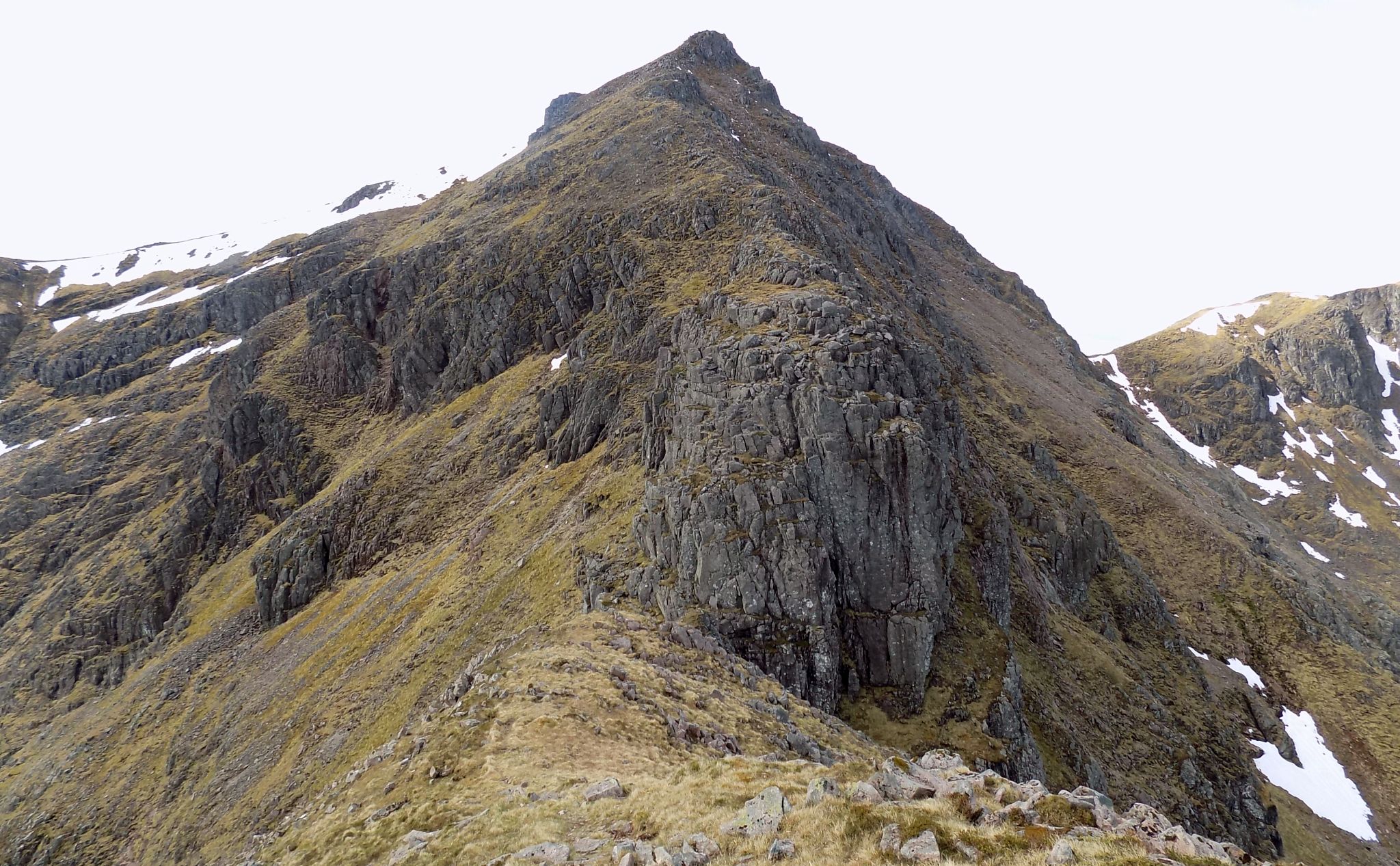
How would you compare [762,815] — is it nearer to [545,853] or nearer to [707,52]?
[545,853]

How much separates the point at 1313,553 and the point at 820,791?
163 meters

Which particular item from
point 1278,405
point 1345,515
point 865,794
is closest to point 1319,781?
point 865,794

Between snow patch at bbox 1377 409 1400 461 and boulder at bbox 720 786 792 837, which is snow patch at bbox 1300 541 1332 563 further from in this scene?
boulder at bbox 720 786 792 837

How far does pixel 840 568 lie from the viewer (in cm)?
3362

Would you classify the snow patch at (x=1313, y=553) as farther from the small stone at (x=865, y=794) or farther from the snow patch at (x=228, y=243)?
the snow patch at (x=228, y=243)

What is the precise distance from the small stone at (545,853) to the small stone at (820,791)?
15.8ft

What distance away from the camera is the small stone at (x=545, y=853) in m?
12.5

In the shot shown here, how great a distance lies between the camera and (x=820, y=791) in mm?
12797

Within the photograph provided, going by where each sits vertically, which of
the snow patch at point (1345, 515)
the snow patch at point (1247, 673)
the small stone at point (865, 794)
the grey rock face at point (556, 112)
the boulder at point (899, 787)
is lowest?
the snow patch at point (1247, 673)

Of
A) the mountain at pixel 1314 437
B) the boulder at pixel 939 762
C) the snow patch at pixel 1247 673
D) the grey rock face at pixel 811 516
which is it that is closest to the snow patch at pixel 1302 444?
the mountain at pixel 1314 437

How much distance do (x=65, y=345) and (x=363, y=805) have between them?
18333 cm

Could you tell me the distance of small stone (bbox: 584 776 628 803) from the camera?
1506 centimetres

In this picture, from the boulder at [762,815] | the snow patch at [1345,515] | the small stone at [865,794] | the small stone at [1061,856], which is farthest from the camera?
the snow patch at [1345,515]

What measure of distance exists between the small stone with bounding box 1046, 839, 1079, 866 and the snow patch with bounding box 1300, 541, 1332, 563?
156 metres
